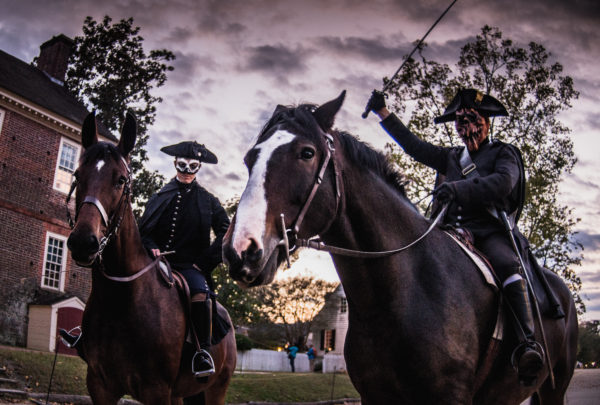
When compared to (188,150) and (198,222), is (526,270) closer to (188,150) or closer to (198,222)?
(198,222)

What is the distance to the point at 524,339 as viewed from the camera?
3.63 m

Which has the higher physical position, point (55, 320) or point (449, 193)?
point (449, 193)

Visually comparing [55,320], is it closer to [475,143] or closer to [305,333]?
[475,143]

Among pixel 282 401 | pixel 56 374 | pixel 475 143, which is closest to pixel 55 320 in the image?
pixel 56 374

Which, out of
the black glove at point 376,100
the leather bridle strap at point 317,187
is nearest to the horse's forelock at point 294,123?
the leather bridle strap at point 317,187

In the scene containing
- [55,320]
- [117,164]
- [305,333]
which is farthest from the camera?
[305,333]

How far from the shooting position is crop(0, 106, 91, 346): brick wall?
2106cm

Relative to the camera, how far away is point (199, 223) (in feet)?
21.6

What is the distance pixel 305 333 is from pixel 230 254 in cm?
6388

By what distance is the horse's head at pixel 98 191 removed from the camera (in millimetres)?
4477

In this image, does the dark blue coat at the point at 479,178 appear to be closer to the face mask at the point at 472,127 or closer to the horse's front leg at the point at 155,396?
the face mask at the point at 472,127

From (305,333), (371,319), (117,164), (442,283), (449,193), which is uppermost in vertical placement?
(117,164)

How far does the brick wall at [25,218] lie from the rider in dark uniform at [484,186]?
2105 cm

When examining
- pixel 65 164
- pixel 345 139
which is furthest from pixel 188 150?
pixel 65 164
